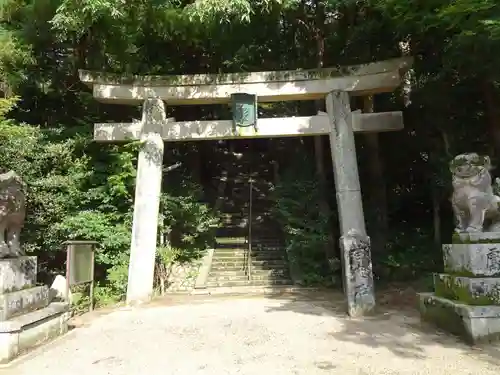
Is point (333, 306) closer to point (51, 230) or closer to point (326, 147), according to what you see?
point (326, 147)

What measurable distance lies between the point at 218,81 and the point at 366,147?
4.95 meters

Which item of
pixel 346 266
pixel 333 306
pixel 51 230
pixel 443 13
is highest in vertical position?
pixel 443 13

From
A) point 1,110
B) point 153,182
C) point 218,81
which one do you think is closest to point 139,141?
point 153,182

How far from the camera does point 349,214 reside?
880 centimetres

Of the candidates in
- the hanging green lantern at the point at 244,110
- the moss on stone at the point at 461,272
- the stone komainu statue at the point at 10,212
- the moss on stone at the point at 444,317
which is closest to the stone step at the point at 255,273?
the hanging green lantern at the point at 244,110

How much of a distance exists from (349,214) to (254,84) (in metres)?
3.50

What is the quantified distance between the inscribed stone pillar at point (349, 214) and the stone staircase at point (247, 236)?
3275 millimetres

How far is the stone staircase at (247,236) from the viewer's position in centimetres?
1172

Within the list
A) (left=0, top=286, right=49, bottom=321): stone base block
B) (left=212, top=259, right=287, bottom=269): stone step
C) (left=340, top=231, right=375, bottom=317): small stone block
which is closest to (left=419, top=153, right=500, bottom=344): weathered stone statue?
(left=340, top=231, right=375, bottom=317): small stone block

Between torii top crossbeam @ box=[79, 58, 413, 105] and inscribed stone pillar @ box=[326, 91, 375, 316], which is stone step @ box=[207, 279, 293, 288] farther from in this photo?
torii top crossbeam @ box=[79, 58, 413, 105]

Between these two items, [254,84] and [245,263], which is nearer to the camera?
[254,84]

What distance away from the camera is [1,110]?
29.9 ft

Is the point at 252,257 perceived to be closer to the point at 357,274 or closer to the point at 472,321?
the point at 357,274

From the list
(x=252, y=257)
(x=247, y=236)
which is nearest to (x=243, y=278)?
(x=252, y=257)
